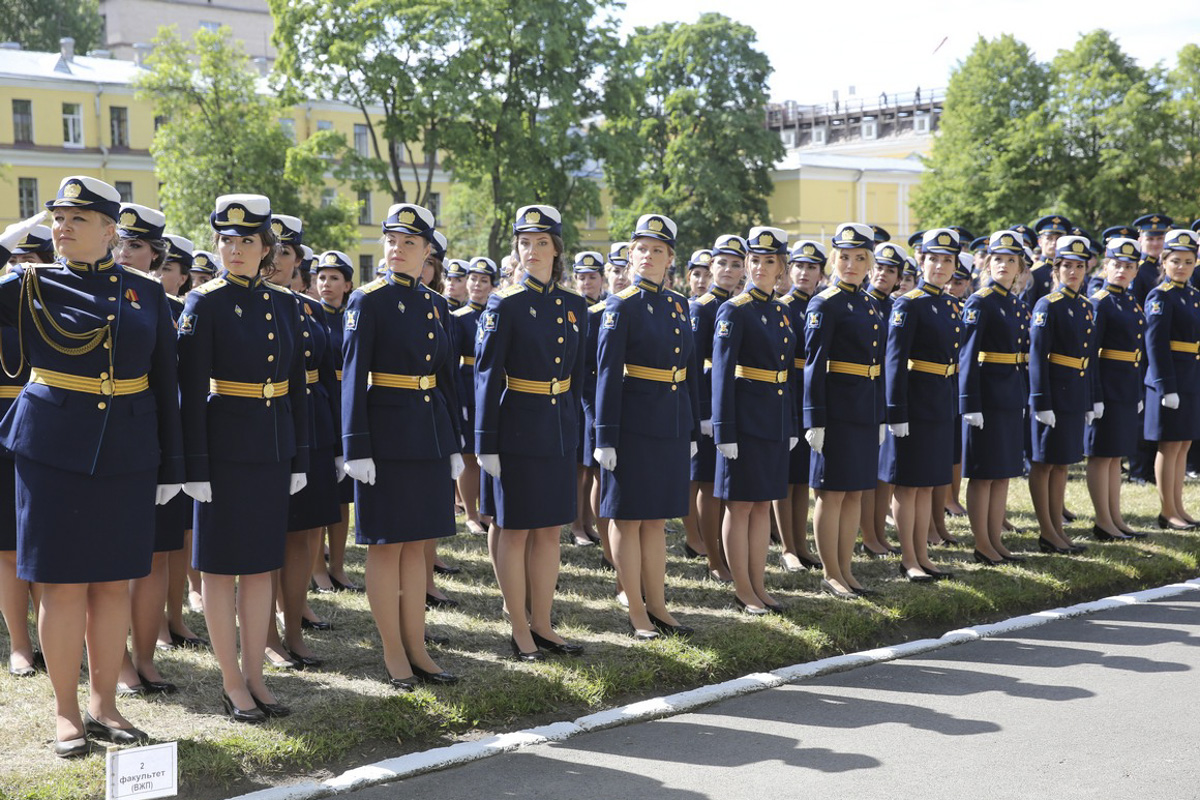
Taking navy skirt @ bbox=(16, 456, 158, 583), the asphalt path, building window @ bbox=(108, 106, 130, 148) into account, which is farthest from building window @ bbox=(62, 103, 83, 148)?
the asphalt path

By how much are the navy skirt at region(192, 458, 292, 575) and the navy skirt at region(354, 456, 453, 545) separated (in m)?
0.48

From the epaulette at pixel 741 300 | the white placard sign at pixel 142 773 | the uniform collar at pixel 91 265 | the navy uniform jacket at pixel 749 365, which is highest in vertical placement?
the uniform collar at pixel 91 265

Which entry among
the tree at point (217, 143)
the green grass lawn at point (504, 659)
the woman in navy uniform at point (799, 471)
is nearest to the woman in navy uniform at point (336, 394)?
the green grass lawn at point (504, 659)

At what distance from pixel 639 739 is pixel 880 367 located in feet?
11.3

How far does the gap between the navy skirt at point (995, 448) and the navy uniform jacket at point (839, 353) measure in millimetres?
1285

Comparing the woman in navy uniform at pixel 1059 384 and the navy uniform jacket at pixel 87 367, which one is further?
the woman in navy uniform at pixel 1059 384

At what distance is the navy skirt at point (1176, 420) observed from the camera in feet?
32.8

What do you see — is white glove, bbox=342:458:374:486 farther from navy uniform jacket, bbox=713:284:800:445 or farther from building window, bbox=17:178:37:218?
building window, bbox=17:178:37:218

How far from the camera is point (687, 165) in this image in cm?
4425

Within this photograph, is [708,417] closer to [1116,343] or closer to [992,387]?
[992,387]

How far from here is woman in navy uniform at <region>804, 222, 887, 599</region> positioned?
7656 mm

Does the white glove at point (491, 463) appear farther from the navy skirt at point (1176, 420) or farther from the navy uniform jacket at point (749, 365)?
the navy skirt at point (1176, 420)

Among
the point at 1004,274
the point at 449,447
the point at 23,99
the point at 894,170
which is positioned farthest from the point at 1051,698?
the point at 894,170

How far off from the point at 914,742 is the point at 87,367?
3632 mm
